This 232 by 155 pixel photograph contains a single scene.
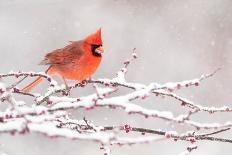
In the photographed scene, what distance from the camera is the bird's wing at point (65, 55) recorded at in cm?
325

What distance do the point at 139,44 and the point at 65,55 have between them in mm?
10908

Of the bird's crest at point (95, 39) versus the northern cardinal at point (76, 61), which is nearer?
the bird's crest at point (95, 39)

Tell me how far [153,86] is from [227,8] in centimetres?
1425

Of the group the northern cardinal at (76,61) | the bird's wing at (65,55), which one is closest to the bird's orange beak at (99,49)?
the northern cardinal at (76,61)

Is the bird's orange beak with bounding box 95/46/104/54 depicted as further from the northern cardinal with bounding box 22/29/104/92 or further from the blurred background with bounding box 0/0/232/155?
the blurred background with bounding box 0/0/232/155

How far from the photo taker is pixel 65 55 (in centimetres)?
337

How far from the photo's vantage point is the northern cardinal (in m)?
3.17

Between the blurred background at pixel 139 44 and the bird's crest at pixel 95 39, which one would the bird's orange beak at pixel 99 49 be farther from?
the blurred background at pixel 139 44

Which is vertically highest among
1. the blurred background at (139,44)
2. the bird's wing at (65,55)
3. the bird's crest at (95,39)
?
the blurred background at (139,44)

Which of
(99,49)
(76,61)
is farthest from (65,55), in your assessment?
(99,49)

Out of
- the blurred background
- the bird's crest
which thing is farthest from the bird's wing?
the blurred background

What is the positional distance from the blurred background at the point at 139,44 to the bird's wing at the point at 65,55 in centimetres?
780

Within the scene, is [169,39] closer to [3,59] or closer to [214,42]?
[214,42]

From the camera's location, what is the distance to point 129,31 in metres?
14.6
